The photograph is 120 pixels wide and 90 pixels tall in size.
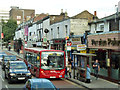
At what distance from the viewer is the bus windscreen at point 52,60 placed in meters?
21.9

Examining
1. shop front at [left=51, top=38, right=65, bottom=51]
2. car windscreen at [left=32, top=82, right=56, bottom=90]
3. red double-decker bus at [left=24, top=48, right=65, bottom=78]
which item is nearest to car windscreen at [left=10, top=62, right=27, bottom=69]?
→ red double-decker bus at [left=24, top=48, right=65, bottom=78]

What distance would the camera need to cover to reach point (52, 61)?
72.6 ft

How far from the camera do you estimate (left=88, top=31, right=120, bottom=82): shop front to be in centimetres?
2039

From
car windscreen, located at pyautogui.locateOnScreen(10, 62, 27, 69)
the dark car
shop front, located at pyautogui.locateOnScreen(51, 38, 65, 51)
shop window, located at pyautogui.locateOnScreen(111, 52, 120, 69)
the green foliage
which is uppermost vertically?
the green foliage

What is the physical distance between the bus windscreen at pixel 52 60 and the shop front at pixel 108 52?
391cm

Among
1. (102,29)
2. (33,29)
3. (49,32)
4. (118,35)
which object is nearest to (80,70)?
(118,35)

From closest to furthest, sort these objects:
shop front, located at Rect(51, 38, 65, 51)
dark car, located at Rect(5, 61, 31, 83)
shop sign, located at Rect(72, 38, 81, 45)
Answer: dark car, located at Rect(5, 61, 31, 83) < shop sign, located at Rect(72, 38, 81, 45) < shop front, located at Rect(51, 38, 65, 51)

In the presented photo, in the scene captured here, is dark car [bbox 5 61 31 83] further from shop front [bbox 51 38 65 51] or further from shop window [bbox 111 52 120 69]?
shop front [bbox 51 38 65 51]

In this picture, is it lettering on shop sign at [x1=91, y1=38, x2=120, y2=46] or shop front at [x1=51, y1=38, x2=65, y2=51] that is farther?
shop front at [x1=51, y1=38, x2=65, y2=51]

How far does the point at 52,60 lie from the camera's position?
72.7ft

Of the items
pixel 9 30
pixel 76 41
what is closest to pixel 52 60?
pixel 76 41

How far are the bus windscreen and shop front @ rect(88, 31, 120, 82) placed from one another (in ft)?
12.8

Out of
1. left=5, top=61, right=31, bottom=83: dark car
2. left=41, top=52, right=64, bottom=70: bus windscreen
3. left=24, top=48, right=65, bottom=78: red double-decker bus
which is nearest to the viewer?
left=5, top=61, right=31, bottom=83: dark car

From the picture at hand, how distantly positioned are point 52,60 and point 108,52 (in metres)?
5.12
